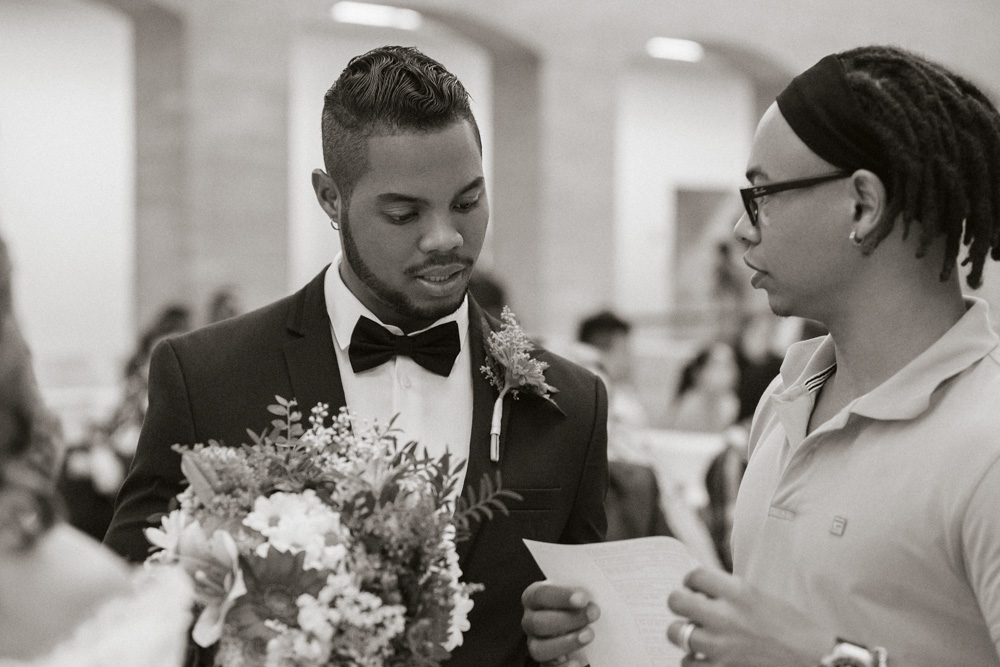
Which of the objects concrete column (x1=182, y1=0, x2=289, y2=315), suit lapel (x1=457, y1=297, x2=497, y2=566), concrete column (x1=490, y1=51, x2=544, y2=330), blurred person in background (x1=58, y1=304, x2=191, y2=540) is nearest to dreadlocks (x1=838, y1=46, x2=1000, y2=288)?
suit lapel (x1=457, y1=297, x2=497, y2=566)

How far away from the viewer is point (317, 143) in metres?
15.7

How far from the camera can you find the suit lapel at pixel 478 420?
245cm

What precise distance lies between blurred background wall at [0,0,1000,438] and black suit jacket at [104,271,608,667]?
19.1ft

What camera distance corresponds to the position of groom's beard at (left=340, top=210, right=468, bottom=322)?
8.05 feet

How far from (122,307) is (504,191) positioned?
4421 mm

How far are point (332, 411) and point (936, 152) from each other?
1.22 metres

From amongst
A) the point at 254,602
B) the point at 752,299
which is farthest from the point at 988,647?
the point at 752,299

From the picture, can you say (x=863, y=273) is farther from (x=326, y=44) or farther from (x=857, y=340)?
(x=326, y=44)

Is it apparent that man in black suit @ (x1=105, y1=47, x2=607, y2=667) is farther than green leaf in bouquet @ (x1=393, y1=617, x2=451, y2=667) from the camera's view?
Yes

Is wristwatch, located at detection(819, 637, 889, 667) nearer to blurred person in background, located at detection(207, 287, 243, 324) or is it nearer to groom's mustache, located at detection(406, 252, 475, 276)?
groom's mustache, located at detection(406, 252, 475, 276)

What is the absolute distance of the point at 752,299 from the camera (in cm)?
1733

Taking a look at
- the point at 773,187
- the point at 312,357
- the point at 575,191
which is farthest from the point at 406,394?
the point at 575,191

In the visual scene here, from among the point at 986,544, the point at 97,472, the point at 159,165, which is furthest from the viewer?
the point at 159,165

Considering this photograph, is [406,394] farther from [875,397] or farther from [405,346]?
[875,397]
